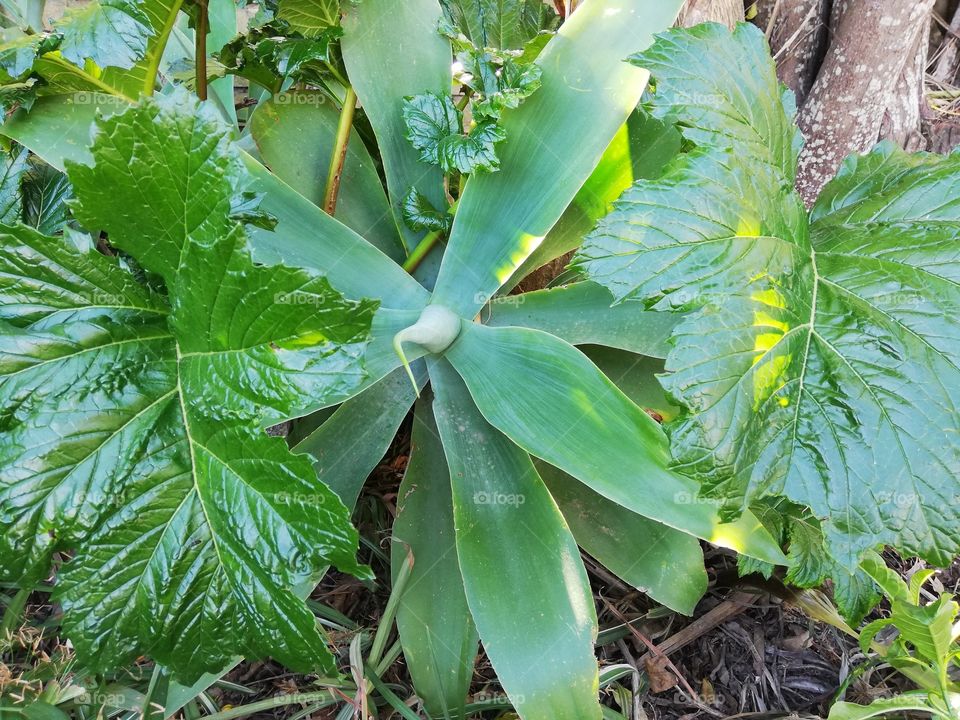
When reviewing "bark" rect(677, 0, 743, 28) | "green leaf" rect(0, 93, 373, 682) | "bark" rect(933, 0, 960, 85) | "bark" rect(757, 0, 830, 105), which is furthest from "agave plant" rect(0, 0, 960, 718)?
"bark" rect(933, 0, 960, 85)

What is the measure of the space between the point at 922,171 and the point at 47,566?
1325 millimetres

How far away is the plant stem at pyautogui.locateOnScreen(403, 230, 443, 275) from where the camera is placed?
1220 millimetres

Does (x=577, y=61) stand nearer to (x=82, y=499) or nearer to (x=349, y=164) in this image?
(x=349, y=164)

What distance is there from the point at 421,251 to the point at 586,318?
339 mm

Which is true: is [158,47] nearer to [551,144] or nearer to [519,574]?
[551,144]

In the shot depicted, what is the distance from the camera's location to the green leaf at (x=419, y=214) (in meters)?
1.15

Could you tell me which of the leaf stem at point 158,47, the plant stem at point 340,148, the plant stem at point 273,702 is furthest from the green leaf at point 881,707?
the leaf stem at point 158,47

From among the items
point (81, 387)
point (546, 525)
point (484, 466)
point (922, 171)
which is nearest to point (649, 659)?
point (546, 525)

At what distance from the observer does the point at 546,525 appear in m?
1.04

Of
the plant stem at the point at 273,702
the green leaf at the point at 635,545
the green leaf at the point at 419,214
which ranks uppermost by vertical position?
the green leaf at the point at 419,214

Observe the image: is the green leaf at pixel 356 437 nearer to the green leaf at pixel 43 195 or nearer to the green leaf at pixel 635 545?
the green leaf at pixel 635 545

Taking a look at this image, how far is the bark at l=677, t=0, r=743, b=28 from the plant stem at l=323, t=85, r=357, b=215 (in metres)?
0.70

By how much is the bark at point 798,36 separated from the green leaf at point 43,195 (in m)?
1.42

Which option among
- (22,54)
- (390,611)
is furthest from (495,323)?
(22,54)
